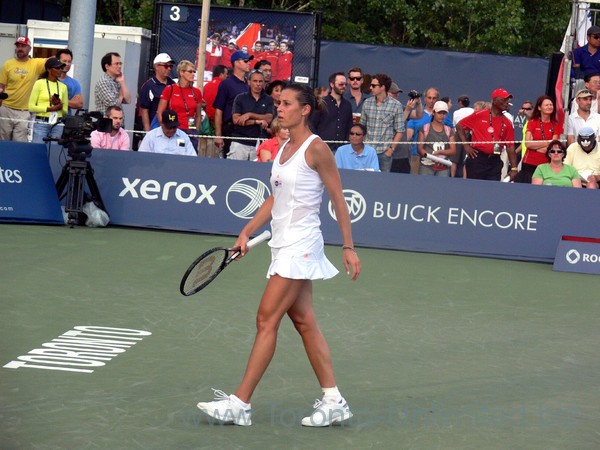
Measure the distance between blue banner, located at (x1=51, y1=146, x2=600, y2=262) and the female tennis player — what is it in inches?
304

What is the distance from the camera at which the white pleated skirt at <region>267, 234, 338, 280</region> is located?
6438 mm

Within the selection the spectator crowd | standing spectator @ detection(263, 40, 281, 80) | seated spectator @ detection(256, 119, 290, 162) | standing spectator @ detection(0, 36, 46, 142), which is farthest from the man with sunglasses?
standing spectator @ detection(0, 36, 46, 142)

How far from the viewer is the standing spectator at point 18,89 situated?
53.4 feet

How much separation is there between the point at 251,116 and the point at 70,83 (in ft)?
9.14

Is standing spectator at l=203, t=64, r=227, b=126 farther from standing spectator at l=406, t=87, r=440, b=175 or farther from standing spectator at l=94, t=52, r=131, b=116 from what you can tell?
standing spectator at l=406, t=87, r=440, b=175

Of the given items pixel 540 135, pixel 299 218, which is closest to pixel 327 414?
pixel 299 218

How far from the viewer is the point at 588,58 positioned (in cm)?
1666

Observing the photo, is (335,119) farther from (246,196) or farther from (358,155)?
(246,196)

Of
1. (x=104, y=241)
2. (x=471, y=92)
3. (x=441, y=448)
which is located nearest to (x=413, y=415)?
(x=441, y=448)

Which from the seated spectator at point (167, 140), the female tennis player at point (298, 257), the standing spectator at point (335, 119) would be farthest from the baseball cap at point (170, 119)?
the female tennis player at point (298, 257)

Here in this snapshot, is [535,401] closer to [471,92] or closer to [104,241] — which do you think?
[104,241]

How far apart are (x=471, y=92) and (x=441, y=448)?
20643 millimetres

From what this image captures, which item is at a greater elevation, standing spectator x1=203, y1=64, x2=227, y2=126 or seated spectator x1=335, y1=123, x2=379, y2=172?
standing spectator x1=203, y1=64, x2=227, y2=126

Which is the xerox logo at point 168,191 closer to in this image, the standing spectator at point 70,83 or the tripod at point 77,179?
the tripod at point 77,179
